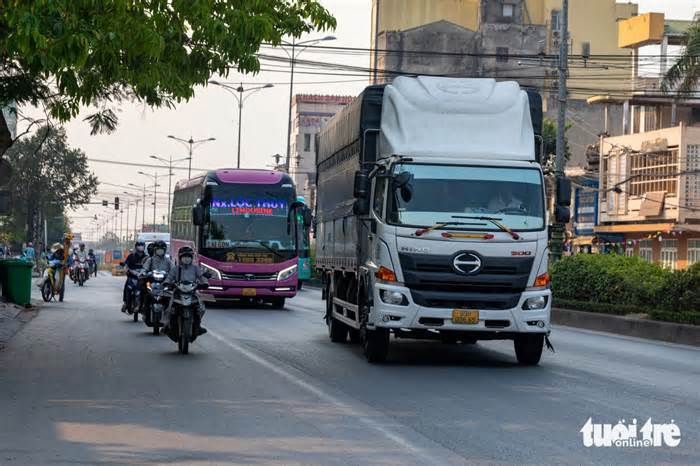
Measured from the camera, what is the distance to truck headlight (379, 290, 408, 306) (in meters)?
16.4

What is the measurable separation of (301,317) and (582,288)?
675 centimetres

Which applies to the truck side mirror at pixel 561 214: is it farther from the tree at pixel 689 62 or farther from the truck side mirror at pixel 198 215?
the tree at pixel 689 62

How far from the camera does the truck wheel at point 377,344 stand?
56.2 feet

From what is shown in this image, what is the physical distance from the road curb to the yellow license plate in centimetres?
855

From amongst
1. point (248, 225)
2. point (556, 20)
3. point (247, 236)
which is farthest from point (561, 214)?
point (556, 20)

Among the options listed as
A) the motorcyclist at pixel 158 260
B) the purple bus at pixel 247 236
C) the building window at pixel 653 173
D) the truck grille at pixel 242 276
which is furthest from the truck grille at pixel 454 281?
the building window at pixel 653 173

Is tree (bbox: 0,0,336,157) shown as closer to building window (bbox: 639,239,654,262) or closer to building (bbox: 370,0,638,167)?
building window (bbox: 639,239,654,262)

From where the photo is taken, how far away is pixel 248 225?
33.7 meters

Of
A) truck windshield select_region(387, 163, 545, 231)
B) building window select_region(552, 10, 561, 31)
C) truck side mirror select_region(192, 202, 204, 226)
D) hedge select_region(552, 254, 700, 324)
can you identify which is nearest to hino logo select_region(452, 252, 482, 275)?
truck windshield select_region(387, 163, 545, 231)

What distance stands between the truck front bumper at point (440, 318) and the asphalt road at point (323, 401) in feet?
1.85

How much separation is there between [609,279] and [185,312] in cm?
1377

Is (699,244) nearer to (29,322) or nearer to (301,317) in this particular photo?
(301,317)

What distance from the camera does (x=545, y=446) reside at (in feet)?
32.5

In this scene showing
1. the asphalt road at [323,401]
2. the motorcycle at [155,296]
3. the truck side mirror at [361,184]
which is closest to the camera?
the asphalt road at [323,401]
